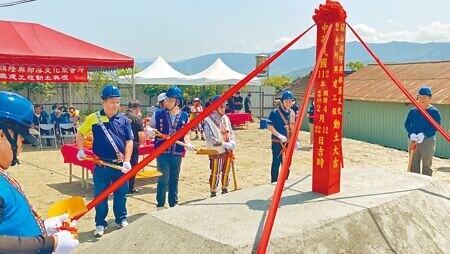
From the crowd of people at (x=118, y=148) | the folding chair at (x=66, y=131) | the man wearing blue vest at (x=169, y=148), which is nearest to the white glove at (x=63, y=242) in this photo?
the crowd of people at (x=118, y=148)

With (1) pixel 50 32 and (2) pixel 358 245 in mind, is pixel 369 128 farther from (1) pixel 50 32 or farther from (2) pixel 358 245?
(2) pixel 358 245

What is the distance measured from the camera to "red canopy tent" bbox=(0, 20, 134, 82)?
11.7 meters

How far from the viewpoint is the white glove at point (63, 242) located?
251 cm

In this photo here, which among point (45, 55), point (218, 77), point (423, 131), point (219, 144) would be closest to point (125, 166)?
point (219, 144)

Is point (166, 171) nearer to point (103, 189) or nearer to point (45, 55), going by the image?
point (103, 189)

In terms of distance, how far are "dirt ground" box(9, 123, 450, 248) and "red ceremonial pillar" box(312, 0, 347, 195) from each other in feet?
9.49

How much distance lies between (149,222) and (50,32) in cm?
1102

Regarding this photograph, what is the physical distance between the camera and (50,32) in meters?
13.2

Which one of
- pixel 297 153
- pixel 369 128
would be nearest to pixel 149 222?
pixel 297 153

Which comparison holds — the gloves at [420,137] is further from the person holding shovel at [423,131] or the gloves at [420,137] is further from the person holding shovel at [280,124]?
the person holding shovel at [280,124]

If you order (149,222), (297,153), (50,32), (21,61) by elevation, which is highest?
(50,32)

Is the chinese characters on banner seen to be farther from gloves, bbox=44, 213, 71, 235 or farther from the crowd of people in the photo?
gloves, bbox=44, 213, 71, 235

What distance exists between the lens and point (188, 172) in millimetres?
9969

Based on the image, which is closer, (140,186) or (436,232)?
(436,232)
